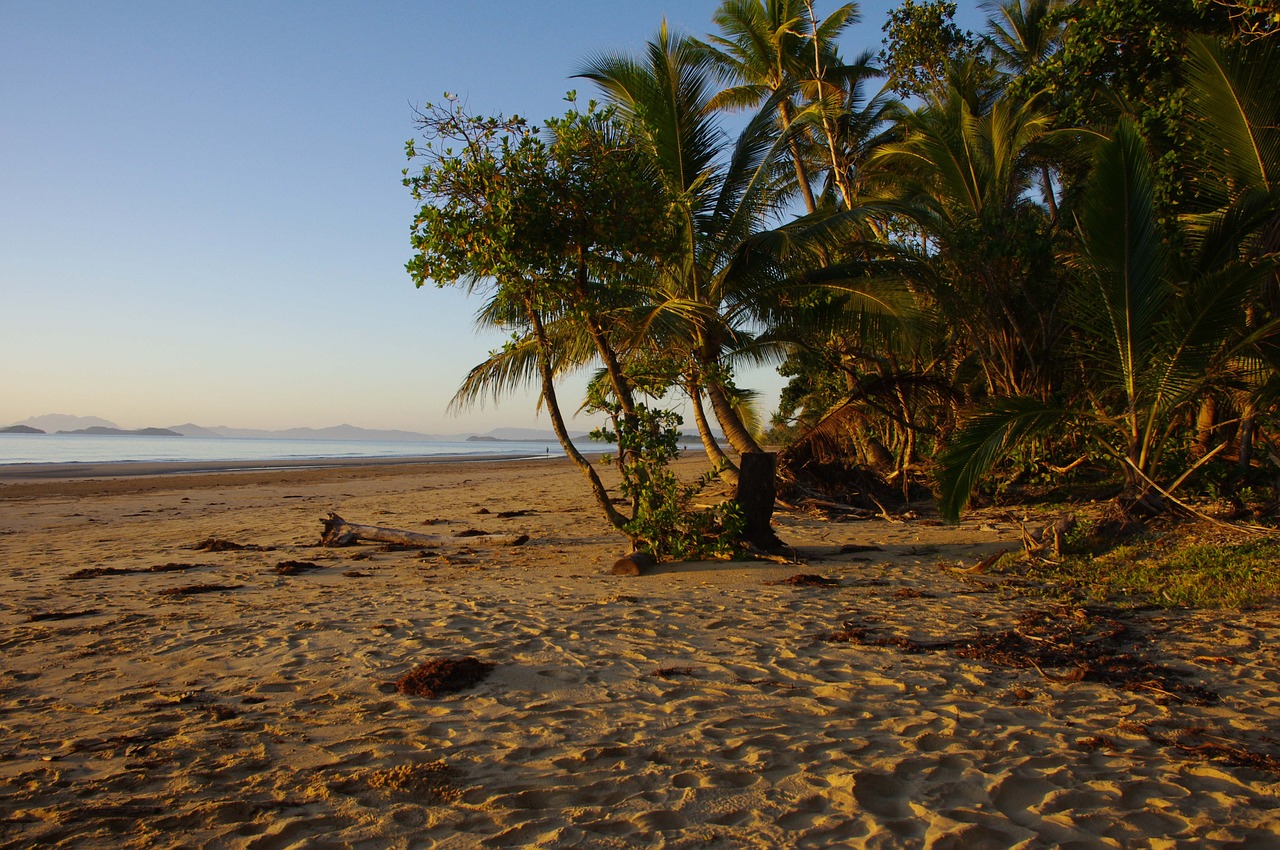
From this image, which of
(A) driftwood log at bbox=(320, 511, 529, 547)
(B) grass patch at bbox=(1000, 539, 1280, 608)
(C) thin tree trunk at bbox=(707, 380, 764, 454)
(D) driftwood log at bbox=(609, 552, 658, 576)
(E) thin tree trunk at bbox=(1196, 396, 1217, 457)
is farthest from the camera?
(C) thin tree trunk at bbox=(707, 380, 764, 454)

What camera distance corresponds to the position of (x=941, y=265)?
38.0 ft

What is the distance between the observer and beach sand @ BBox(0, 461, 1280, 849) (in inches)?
103

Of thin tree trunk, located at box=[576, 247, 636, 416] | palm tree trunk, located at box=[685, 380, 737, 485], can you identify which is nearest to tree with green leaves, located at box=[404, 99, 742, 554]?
thin tree trunk, located at box=[576, 247, 636, 416]

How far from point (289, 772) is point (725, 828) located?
166 centimetres

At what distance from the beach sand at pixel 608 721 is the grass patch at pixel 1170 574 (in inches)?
16.5

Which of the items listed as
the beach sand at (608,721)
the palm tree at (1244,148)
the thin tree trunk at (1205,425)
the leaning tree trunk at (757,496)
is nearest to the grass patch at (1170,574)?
the beach sand at (608,721)

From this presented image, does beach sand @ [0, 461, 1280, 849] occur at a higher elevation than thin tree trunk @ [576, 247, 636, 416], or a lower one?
lower

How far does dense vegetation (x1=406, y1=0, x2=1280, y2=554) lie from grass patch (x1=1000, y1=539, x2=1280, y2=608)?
85cm

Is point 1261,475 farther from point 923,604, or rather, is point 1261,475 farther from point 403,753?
point 403,753

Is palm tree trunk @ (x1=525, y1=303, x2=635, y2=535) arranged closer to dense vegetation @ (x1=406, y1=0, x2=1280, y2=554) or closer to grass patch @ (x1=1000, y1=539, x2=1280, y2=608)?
dense vegetation @ (x1=406, y1=0, x2=1280, y2=554)

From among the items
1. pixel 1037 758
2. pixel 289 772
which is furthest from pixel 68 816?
pixel 1037 758

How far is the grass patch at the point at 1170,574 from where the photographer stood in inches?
217

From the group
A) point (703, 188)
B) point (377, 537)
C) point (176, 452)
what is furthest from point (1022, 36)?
point (176, 452)

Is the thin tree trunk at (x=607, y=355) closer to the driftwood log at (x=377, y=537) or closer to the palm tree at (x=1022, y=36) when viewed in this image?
the driftwood log at (x=377, y=537)
